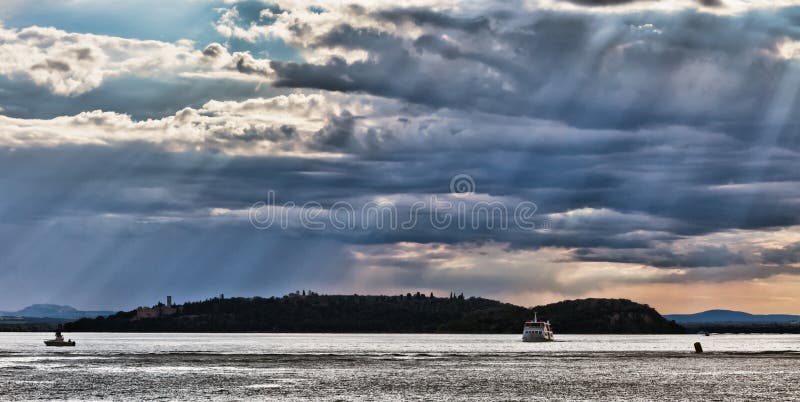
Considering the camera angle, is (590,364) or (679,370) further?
(590,364)

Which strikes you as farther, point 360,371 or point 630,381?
point 360,371

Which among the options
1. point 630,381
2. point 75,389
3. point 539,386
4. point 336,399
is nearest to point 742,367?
point 630,381

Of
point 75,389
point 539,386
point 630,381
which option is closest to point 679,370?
point 630,381

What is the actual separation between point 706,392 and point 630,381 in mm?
21783

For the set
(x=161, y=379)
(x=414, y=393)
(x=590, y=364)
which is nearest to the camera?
(x=414, y=393)

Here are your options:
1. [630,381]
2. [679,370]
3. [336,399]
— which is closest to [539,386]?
[630,381]

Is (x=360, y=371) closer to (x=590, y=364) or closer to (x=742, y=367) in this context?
(x=590, y=364)

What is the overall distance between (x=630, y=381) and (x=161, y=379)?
6422 centimetres

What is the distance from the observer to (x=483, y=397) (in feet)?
374

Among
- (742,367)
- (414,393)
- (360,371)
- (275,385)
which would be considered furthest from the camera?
(742,367)

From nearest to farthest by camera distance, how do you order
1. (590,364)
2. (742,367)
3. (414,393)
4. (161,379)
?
(414,393), (161,379), (742,367), (590,364)

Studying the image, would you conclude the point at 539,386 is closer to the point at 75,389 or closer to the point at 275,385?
the point at 275,385

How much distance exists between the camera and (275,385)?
129875 mm

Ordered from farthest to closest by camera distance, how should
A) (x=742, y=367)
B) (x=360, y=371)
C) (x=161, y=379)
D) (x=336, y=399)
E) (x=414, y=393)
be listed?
Result: (x=742, y=367) → (x=360, y=371) → (x=161, y=379) → (x=414, y=393) → (x=336, y=399)
